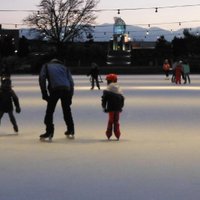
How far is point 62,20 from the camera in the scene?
75438 millimetres

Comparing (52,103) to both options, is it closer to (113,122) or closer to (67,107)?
(67,107)

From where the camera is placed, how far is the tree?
72.9 meters

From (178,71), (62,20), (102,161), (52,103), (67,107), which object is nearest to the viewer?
(102,161)

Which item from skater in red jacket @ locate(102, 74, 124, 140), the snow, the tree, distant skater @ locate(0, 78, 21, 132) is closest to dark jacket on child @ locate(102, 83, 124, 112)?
skater in red jacket @ locate(102, 74, 124, 140)

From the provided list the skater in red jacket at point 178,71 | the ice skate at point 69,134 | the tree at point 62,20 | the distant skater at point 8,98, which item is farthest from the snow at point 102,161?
the tree at point 62,20

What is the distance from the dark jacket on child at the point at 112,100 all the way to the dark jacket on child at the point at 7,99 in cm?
177

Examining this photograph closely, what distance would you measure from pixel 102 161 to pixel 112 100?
7.02 ft

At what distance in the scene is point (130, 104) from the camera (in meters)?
16.9

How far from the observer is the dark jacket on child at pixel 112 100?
9578 mm

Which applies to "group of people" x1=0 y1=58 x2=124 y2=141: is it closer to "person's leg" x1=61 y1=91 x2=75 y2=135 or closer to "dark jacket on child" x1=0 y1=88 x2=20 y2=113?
"person's leg" x1=61 y1=91 x2=75 y2=135

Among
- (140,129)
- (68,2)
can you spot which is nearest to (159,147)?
(140,129)

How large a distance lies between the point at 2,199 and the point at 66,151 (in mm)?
2956

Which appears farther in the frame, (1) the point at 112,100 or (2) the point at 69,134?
(2) the point at 69,134

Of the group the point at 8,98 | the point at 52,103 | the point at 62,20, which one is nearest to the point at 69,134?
the point at 52,103
